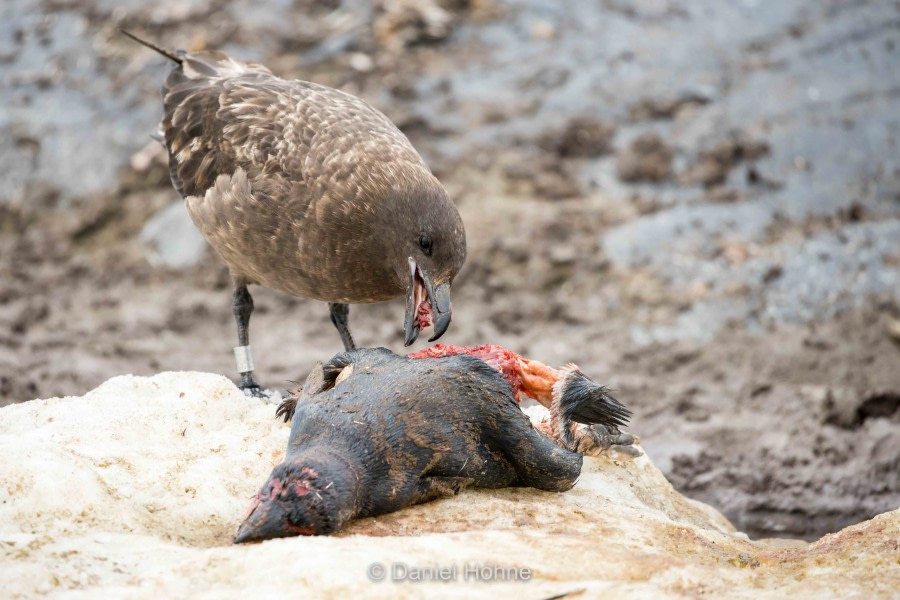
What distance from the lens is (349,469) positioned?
3.41m

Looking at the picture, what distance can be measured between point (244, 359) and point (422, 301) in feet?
4.96

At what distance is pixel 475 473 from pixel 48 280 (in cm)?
531

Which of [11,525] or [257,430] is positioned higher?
[11,525]

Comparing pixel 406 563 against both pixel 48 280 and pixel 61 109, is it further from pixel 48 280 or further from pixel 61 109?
pixel 61 109

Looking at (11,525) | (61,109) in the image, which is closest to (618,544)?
(11,525)

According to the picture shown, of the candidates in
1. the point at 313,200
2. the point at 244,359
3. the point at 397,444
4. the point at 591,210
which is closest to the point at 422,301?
the point at 313,200

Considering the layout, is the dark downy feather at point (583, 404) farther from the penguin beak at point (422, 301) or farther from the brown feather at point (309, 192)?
the brown feather at point (309, 192)

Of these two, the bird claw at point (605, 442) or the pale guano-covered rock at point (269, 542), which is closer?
the pale guano-covered rock at point (269, 542)

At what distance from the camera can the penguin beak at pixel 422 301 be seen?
4.23 m

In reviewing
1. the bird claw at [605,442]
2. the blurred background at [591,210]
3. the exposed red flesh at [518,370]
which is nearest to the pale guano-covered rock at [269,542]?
the bird claw at [605,442]

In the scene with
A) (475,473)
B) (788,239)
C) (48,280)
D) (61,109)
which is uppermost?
(475,473)

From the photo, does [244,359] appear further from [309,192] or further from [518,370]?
[518,370]

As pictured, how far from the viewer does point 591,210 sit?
8.02m

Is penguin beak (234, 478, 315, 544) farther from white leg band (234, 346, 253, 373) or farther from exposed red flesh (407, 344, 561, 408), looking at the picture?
white leg band (234, 346, 253, 373)
